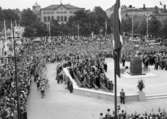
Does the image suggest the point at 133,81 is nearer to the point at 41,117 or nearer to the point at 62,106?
the point at 62,106

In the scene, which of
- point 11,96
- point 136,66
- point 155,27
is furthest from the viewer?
point 155,27

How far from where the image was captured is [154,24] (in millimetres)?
86125

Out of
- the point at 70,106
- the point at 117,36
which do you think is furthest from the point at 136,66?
the point at 117,36

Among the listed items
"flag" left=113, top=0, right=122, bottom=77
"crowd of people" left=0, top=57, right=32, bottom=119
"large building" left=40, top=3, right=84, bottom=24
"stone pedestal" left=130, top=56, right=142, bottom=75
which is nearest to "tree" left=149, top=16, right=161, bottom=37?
"stone pedestal" left=130, top=56, right=142, bottom=75

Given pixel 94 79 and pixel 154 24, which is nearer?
pixel 94 79

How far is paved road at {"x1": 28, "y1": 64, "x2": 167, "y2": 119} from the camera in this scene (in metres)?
20.1

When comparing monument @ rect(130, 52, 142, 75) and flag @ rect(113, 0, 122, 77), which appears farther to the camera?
monument @ rect(130, 52, 142, 75)

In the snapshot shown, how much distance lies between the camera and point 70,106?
72.9 ft

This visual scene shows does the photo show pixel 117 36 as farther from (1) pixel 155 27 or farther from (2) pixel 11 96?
(1) pixel 155 27

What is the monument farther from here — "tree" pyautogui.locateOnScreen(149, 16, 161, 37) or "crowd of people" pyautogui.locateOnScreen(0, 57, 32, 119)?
"tree" pyautogui.locateOnScreen(149, 16, 161, 37)

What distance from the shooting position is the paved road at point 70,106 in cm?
2008

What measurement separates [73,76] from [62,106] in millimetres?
9250

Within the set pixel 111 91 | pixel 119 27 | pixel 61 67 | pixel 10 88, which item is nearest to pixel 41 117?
pixel 10 88

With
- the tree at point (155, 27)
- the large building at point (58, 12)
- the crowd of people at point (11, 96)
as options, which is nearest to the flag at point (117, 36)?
the crowd of people at point (11, 96)
